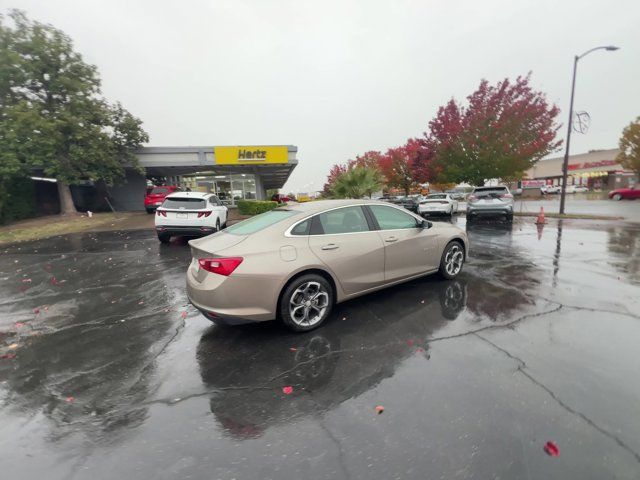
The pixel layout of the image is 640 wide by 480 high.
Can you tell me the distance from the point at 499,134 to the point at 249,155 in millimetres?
17593

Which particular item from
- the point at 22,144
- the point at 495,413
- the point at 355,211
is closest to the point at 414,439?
the point at 495,413

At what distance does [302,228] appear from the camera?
3.95 meters

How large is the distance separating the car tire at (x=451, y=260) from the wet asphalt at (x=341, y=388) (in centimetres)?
41

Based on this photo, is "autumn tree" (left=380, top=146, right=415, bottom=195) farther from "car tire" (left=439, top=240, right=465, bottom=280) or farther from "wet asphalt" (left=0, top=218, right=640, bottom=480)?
"wet asphalt" (left=0, top=218, right=640, bottom=480)

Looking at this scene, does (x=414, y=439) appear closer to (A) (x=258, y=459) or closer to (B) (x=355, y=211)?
(A) (x=258, y=459)

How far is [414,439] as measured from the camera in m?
2.17

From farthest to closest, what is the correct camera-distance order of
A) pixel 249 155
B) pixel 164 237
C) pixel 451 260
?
pixel 249 155, pixel 164 237, pixel 451 260

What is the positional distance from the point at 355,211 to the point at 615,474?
346cm

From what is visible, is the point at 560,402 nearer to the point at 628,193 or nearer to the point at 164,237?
the point at 164,237

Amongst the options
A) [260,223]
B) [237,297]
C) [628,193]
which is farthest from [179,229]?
[628,193]

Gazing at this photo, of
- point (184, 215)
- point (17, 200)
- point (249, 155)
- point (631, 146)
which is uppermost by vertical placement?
point (631, 146)

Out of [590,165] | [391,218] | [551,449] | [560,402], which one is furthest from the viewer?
[590,165]

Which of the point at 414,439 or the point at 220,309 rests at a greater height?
the point at 220,309

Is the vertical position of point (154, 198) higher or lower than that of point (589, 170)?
lower
